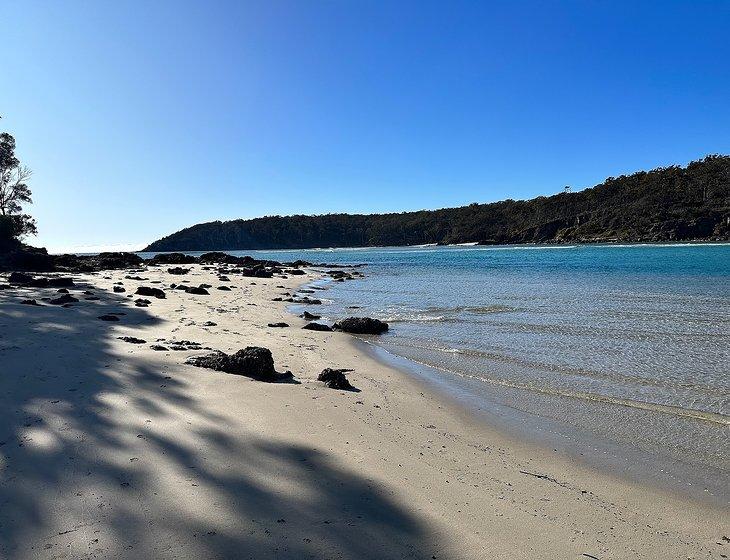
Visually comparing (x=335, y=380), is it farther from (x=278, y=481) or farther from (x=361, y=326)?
(x=361, y=326)

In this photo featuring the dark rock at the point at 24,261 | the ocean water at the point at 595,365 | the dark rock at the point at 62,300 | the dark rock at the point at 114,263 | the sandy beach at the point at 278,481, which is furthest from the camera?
the dark rock at the point at 114,263

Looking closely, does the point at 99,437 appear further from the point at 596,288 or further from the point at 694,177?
the point at 694,177

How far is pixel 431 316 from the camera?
15992 mm

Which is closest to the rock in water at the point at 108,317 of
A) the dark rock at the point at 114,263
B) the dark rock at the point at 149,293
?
the dark rock at the point at 149,293

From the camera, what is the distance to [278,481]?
11.8 ft

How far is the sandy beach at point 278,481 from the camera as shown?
2857 mm

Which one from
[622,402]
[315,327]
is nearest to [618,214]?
[315,327]

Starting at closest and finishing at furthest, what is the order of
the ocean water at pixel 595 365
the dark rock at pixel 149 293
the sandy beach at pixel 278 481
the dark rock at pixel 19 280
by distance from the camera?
the sandy beach at pixel 278 481
the ocean water at pixel 595 365
the dark rock at pixel 149 293
the dark rock at pixel 19 280

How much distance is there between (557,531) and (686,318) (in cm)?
1347

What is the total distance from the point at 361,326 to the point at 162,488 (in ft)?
32.5

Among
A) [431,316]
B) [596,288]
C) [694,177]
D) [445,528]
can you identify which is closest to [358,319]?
[431,316]

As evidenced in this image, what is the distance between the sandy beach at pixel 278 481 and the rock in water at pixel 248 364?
292 mm

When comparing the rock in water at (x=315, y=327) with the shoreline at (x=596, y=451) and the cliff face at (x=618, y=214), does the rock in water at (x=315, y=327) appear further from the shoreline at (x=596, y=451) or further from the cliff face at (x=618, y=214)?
the cliff face at (x=618, y=214)

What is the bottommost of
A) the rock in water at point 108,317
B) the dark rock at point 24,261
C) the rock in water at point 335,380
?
the rock in water at point 335,380
